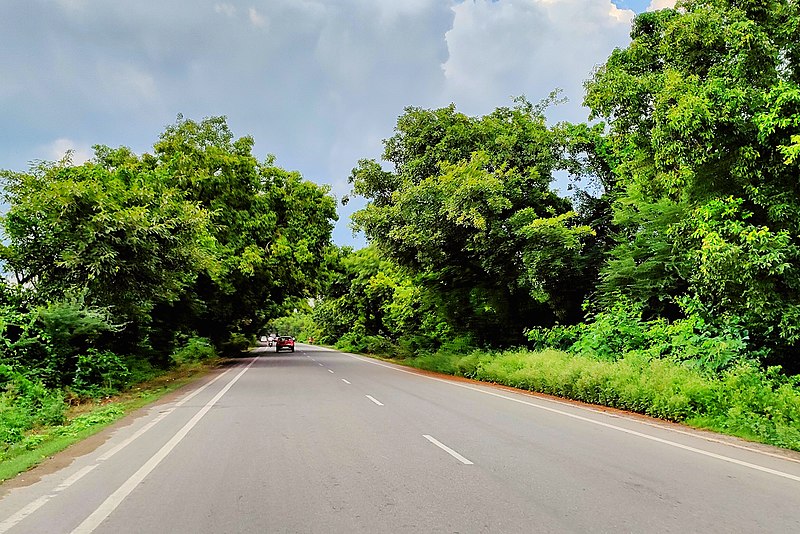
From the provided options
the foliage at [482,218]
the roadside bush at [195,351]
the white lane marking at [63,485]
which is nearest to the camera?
the white lane marking at [63,485]

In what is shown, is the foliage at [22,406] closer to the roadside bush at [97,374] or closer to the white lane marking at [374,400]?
the roadside bush at [97,374]

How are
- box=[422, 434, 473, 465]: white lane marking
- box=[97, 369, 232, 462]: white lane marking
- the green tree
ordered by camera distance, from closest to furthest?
box=[422, 434, 473, 465]: white lane marking
box=[97, 369, 232, 462]: white lane marking
the green tree

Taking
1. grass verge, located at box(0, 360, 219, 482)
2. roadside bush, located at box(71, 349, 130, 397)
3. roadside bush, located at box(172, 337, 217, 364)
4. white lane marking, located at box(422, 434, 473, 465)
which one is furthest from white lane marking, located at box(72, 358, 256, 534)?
roadside bush, located at box(172, 337, 217, 364)

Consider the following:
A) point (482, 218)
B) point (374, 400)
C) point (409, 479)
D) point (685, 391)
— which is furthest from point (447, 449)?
point (482, 218)

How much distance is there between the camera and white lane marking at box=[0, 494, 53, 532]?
4.62 meters

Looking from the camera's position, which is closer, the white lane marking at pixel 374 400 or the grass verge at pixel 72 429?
the grass verge at pixel 72 429

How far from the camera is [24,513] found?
4930 millimetres

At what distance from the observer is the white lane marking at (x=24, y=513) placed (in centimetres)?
462

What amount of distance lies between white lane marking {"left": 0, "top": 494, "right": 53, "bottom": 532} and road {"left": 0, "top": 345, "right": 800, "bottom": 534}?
0.06 ft

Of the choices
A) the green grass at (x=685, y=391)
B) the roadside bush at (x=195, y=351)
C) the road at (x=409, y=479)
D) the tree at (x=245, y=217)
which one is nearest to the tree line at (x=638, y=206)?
the green grass at (x=685, y=391)

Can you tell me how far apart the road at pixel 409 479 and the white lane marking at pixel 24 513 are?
18 millimetres

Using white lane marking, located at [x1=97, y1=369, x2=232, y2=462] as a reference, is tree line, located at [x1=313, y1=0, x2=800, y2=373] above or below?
above

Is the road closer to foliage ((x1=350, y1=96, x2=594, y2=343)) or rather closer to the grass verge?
the grass verge

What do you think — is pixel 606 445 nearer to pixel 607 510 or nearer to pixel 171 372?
pixel 607 510
